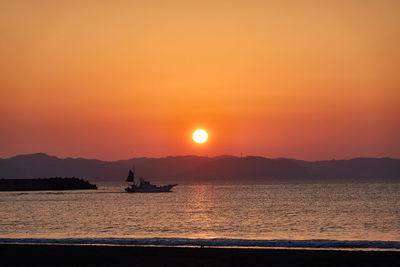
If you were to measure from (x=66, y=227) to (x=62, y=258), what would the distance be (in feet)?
111

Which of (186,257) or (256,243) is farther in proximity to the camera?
(256,243)

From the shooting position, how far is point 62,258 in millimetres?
26328

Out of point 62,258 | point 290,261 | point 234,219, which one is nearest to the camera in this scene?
point 290,261

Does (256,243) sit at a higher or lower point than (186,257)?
lower

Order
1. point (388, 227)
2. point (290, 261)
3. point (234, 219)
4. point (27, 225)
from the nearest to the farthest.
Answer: point (290, 261), point (388, 227), point (27, 225), point (234, 219)

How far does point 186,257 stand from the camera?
2600cm

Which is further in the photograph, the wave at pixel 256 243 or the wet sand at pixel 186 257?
the wave at pixel 256 243

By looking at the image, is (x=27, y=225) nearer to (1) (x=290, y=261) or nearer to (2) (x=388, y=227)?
(2) (x=388, y=227)

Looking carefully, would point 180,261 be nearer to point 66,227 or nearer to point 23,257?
point 23,257

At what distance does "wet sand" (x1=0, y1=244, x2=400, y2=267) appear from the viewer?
2437 centimetres

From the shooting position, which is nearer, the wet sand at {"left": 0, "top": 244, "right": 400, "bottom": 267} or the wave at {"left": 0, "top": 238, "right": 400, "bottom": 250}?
the wet sand at {"left": 0, "top": 244, "right": 400, "bottom": 267}

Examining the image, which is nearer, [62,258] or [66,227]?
[62,258]

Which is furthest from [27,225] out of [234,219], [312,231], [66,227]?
[312,231]

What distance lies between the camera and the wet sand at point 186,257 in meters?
24.4
